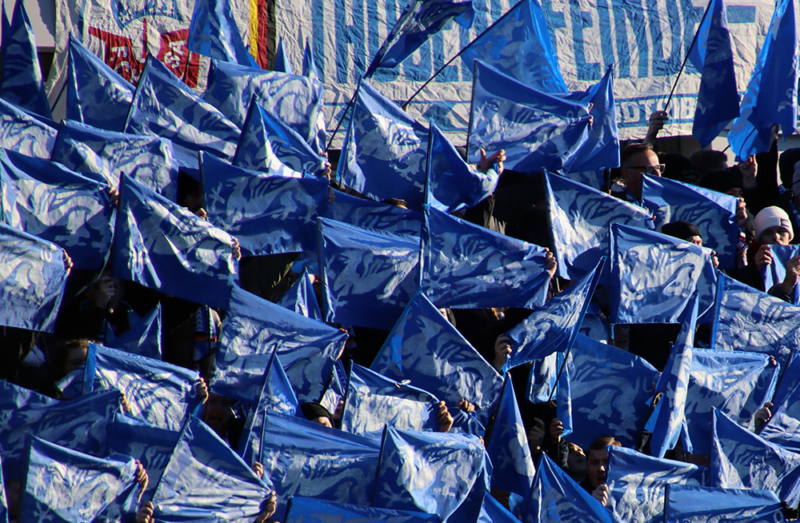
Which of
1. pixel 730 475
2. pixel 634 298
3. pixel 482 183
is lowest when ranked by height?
pixel 730 475

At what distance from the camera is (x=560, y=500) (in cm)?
438

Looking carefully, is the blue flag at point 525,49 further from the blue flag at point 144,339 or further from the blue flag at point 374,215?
the blue flag at point 144,339

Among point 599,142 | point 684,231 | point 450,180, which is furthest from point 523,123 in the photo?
point 684,231

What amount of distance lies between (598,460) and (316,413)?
4.16 ft

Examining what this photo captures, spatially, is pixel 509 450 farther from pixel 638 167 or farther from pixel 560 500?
pixel 638 167

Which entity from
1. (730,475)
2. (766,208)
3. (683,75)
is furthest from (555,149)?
(683,75)

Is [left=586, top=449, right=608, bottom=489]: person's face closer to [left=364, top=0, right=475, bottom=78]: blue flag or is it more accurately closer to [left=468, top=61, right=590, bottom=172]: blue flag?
[left=468, top=61, right=590, bottom=172]: blue flag

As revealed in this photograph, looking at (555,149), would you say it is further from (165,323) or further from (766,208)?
(165,323)

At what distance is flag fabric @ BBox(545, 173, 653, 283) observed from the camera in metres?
5.57

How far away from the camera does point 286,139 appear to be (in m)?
5.69

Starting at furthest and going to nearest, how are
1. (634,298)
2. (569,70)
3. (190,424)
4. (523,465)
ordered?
(569,70) < (634,298) < (523,465) < (190,424)

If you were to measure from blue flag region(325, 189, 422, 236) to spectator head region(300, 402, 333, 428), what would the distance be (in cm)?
112

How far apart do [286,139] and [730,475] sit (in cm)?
264

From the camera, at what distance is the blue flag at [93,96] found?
5.88 m
